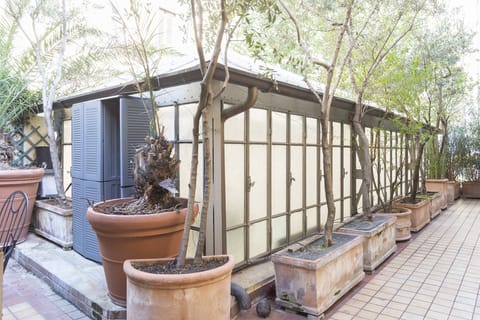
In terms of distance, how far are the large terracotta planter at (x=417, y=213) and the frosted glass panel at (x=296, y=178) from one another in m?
2.43

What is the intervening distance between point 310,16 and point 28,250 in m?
4.59

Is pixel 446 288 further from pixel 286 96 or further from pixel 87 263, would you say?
pixel 87 263

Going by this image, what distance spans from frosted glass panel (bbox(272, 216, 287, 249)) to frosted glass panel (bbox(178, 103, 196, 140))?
1.48 m

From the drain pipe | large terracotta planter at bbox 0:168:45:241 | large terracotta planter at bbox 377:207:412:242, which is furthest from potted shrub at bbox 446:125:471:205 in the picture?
large terracotta planter at bbox 0:168:45:241

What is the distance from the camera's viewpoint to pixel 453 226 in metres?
6.29

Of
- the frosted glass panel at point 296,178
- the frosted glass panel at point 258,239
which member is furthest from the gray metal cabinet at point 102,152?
the frosted glass panel at point 296,178

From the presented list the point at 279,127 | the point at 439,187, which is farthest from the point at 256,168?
the point at 439,187

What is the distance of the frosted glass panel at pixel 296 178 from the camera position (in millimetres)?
4305

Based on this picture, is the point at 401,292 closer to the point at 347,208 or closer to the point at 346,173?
the point at 347,208

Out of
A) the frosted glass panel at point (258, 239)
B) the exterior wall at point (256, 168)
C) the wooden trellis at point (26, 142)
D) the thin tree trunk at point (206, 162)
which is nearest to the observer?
the thin tree trunk at point (206, 162)

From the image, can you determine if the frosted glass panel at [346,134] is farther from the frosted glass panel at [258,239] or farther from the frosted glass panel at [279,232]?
the frosted glass panel at [258,239]

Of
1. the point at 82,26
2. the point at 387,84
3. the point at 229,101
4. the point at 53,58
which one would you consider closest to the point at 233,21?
the point at 229,101

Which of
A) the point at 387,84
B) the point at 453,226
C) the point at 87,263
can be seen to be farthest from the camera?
the point at 453,226

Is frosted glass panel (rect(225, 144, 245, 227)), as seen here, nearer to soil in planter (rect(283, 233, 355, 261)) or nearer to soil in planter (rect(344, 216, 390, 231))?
soil in planter (rect(283, 233, 355, 261))
